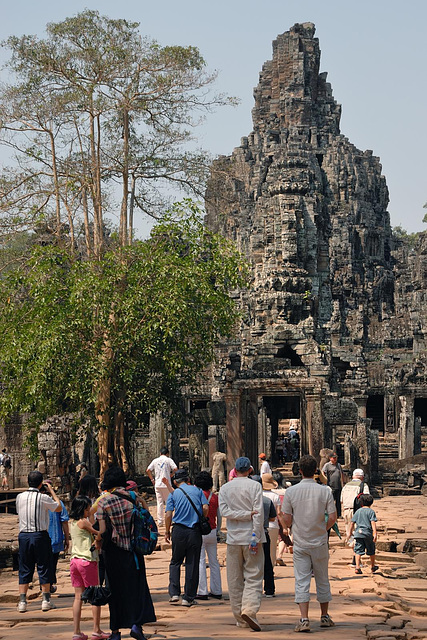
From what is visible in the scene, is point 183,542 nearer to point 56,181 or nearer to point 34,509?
point 34,509

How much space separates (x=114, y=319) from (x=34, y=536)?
37.9ft

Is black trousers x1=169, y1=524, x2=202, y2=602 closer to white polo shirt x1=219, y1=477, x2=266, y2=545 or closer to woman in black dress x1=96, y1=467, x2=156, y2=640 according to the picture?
white polo shirt x1=219, y1=477, x2=266, y2=545

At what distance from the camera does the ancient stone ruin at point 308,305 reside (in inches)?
980

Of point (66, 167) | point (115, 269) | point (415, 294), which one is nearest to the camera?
point (115, 269)

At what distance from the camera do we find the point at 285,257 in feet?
109

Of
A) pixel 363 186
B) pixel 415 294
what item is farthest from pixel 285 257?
pixel 363 186

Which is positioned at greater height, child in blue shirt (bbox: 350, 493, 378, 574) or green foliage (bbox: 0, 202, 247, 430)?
green foliage (bbox: 0, 202, 247, 430)

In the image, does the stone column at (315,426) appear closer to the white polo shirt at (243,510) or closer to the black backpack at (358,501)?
the black backpack at (358,501)

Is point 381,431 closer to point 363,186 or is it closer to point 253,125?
point 363,186

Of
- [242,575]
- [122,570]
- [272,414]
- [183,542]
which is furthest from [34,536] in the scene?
[272,414]

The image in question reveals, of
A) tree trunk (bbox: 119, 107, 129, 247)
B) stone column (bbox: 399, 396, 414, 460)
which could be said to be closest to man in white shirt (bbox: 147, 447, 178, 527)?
tree trunk (bbox: 119, 107, 129, 247)

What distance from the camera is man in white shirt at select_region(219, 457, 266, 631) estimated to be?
27.6 feet

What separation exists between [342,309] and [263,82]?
67.3ft

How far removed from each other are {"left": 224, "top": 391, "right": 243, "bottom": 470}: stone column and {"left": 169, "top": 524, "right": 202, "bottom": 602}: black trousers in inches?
563
